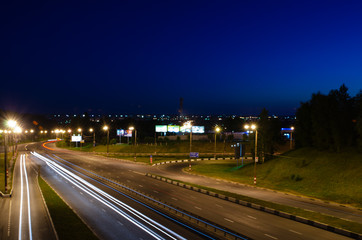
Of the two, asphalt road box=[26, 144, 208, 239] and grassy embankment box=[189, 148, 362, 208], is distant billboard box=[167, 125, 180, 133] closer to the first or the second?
grassy embankment box=[189, 148, 362, 208]

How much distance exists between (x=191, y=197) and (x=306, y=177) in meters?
17.1

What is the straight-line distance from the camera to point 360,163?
37.2m

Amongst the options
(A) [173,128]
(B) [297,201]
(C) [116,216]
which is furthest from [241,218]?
(A) [173,128]

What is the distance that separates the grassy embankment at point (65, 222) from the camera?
63.4ft

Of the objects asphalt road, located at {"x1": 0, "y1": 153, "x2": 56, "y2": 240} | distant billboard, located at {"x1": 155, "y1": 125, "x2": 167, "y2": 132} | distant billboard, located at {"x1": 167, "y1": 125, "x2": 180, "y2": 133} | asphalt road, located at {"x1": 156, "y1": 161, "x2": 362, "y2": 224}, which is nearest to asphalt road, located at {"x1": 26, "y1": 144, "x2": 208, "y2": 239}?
asphalt road, located at {"x1": 0, "y1": 153, "x2": 56, "y2": 240}

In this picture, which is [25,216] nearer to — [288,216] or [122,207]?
[122,207]

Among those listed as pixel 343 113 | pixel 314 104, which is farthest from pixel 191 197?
pixel 314 104

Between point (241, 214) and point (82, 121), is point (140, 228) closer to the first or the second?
point (241, 214)

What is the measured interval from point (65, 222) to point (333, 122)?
38.5m

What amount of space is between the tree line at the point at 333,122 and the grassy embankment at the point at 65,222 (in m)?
35.0

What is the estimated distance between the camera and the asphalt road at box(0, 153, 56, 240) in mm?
20078

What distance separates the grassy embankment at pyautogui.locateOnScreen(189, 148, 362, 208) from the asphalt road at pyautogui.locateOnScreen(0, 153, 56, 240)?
84.9 ft

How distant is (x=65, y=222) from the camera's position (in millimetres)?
22109

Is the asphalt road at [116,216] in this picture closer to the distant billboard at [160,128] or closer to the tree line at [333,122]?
the tree line at [333,122]
